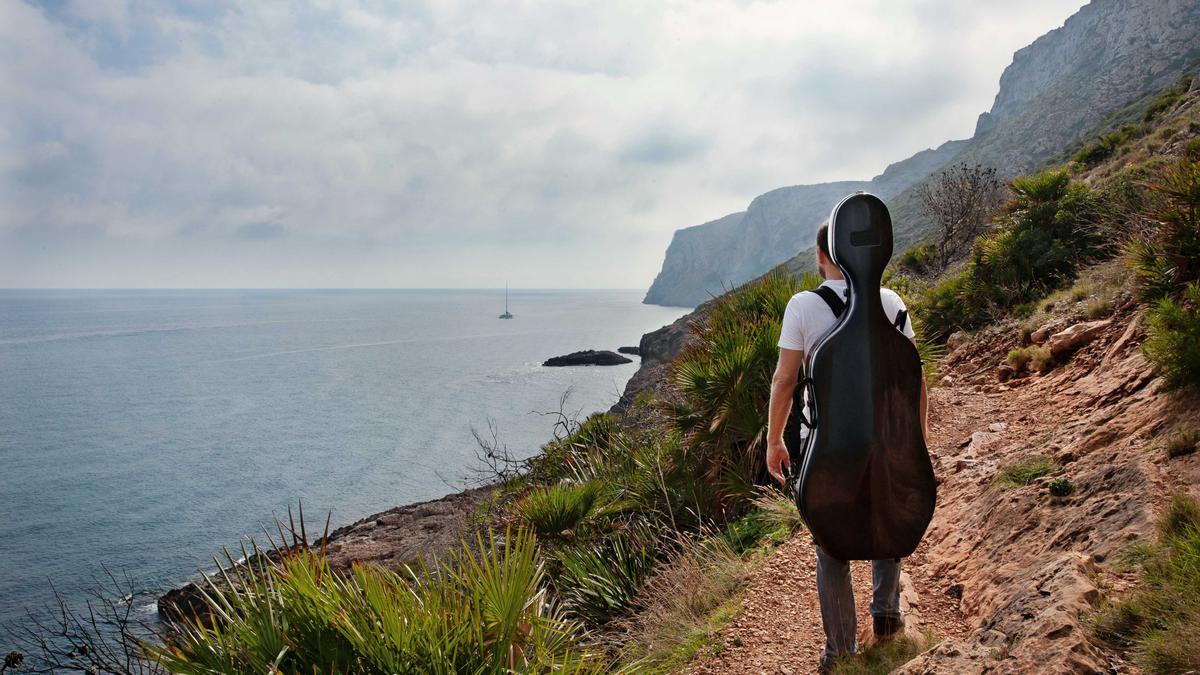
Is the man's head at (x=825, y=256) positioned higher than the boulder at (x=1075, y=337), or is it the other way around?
the man's head at (x=825, y=256)

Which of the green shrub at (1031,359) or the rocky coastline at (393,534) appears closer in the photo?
the green shrub at (1031,359)

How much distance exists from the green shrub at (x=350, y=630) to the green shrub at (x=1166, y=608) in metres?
1.90

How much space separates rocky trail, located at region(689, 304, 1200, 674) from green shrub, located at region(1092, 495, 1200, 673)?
0.08 m

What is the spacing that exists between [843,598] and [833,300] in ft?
4.08

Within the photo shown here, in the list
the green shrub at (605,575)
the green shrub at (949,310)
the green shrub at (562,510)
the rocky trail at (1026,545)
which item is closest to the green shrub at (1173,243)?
the rocky trail at (1026,545)

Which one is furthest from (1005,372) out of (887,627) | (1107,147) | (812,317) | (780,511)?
(1107,147)

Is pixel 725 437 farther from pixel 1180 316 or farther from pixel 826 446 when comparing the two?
pixel 826 446

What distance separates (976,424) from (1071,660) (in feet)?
16.1

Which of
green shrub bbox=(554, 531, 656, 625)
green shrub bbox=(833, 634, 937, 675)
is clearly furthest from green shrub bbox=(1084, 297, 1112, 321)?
green shrub bbox=(833, 634, 937, 675)

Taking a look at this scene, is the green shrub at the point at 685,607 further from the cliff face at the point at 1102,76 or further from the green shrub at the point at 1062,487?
the cliff face at the point at 1102,76

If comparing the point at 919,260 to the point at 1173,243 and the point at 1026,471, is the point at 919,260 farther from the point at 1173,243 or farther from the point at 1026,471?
the point at 1026,471

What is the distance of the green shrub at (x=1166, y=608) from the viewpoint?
197cm

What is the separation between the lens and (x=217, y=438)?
38.7 m

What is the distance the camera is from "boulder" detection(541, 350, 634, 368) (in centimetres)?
6562
